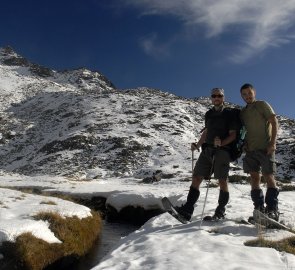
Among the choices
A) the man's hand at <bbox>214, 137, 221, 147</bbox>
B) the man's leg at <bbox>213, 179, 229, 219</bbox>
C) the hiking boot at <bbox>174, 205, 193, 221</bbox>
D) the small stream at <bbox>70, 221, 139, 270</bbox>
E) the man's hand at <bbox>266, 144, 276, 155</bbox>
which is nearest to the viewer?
the man's hand at <bbox>266, 144, 276, 155</bbox>

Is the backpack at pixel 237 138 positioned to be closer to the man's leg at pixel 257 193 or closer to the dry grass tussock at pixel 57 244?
the man's leg at pixel 257 193

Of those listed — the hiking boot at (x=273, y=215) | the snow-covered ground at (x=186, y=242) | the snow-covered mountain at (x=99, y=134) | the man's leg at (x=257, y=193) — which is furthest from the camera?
the snow-covered mountain at (x=99, y=134)

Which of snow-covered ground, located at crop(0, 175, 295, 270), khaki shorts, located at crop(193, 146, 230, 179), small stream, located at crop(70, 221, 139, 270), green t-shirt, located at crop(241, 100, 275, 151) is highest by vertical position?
green t-shirt, located at crop(241, 100, 275, 151)

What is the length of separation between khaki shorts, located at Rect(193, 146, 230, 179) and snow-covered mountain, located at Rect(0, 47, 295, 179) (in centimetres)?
3003

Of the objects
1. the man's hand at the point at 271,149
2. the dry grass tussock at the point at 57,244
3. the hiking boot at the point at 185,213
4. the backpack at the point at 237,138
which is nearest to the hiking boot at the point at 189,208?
the hiking boot at the point at 185,213

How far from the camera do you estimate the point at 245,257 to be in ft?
20.7

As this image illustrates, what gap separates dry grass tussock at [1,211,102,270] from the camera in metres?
9.10

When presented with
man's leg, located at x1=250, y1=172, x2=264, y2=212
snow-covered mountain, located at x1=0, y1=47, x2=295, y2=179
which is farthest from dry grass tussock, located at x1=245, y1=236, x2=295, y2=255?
snow-covered mountain, located at x1=0, y1=47, x2=295, y2=179

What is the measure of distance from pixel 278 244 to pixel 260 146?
263cm

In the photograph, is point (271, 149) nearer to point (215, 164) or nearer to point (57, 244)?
point (215, 164)

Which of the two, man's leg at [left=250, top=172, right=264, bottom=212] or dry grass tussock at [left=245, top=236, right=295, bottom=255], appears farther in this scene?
man's leg at [left=250, top=172, right=264, bottom=212]

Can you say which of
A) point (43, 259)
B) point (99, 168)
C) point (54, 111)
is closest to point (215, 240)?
point (43, 259)

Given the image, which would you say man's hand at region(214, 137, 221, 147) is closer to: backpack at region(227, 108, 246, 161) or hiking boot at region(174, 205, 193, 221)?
backpack at region(227, 108, 246, 161)

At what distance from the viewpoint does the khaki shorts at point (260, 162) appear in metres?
8.95
